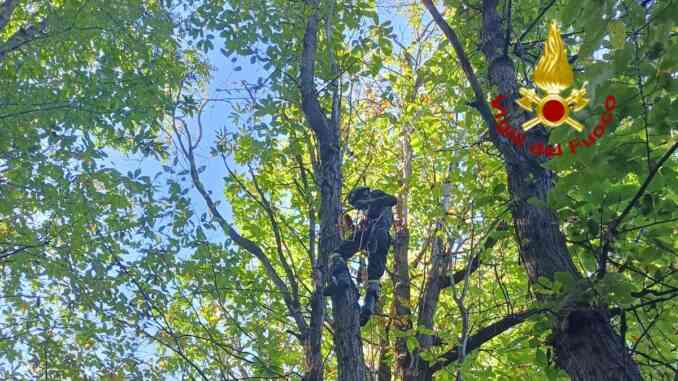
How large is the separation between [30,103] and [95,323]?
2635 mm

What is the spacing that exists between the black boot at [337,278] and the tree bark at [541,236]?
1.53 m

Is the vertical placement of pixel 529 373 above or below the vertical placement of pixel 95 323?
below

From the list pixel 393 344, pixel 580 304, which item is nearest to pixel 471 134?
pixel 393 344

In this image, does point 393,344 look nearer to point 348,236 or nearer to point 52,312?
point 348,236

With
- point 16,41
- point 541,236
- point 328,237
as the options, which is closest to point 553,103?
point 541,236

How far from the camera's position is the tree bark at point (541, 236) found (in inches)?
125

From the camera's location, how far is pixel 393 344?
Result: 26.2 feet

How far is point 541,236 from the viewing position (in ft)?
12.4

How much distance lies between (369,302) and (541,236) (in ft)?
8.12

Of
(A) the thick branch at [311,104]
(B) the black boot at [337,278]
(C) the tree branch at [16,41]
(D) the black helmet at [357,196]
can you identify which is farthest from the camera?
(D) the black helmet at [357,196]

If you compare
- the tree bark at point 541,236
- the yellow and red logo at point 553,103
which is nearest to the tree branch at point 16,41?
the tree bark at point 541,236

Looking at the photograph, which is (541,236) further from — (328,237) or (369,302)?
(369,302)

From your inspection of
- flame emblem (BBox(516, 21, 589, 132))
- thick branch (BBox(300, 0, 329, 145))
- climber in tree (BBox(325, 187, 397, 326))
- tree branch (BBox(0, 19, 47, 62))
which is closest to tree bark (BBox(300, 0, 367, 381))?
thick branch (BBox(300, 0, 329, 145))

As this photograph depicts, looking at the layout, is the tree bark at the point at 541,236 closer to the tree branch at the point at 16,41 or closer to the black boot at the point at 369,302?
the black boot at the point at 369,302
